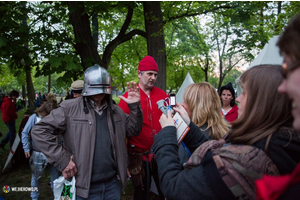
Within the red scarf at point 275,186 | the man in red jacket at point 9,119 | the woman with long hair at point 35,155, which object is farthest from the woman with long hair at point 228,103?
the man in red jacket at point 9,119

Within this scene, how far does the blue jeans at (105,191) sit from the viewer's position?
2.13 m

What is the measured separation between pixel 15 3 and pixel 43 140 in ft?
15.2

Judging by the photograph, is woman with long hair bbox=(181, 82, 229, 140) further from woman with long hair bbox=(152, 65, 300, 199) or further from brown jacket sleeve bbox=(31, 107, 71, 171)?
brown jacket sleeve bbox=(31, 107, 71, 171)

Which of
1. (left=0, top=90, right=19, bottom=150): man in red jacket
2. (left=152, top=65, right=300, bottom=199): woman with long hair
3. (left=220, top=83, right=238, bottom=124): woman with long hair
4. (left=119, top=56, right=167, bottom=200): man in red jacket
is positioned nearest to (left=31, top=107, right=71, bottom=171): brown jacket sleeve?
(left=119, top=56, right=167, bottom=200): man in red jacket

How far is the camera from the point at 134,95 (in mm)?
2361

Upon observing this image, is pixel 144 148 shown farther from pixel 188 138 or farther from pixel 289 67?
pixel 289 67

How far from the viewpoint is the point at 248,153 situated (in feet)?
2.94

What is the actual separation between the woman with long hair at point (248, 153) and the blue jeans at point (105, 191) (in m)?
1.22

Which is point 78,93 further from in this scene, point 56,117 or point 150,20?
point 150,20

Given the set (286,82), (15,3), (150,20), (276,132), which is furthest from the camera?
(150,20)

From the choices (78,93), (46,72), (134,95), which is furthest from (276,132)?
(46,72)

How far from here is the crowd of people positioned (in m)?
0.86

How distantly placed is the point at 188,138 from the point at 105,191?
1.15 m

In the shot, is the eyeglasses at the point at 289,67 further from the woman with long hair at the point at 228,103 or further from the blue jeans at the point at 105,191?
the woman with long hair at the point at 228,103
